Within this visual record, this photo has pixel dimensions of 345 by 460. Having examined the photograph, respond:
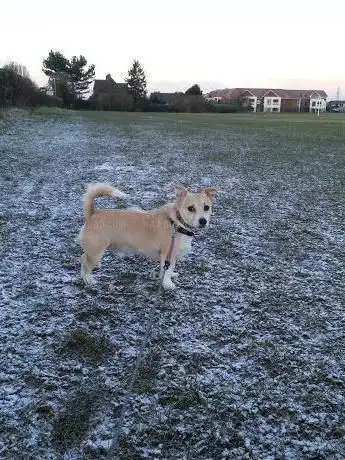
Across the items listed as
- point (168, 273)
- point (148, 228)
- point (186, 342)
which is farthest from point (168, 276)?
point (186, 342)

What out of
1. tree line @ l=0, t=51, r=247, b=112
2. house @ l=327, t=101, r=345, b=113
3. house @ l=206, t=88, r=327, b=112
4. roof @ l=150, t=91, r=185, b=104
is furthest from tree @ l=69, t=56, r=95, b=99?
house @ l=327, t=101, r=345, b=113

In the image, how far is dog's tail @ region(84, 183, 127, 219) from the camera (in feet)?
12.8

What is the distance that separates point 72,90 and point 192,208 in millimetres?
69222

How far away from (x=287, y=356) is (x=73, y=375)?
68.2 inches

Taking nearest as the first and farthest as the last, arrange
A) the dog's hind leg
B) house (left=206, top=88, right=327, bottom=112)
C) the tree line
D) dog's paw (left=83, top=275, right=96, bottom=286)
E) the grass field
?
1. the grass field
2. the dog's hind leg
3. dog's paw (left=83, top=275, right=96, bottom=286)
4. the tree line
5. house (left=206, top=88, right=327, bottom=112)

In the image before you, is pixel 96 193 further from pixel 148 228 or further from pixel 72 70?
pixel 72 70

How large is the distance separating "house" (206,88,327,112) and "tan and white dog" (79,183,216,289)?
100 metres

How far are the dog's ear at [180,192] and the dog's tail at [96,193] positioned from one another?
0.63 metres

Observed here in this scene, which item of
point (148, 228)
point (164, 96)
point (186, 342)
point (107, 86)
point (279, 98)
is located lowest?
point (186, 342)

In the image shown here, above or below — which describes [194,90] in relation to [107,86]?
below

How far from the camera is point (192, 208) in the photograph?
14.0ft

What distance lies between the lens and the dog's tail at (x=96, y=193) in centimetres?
389

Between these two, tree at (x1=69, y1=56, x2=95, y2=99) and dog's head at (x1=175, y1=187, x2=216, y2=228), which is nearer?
dog's head at (x1=175, y1=187, x2=216, y2=228)

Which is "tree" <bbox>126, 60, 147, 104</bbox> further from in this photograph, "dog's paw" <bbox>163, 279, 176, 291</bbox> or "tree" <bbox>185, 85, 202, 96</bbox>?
"dog's paw" <bbox>163, 279, 176, 291</bbox>
